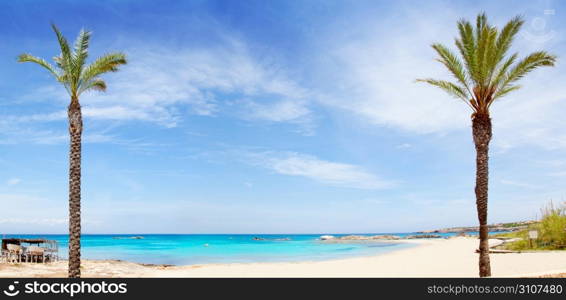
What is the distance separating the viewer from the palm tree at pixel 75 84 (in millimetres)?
18828

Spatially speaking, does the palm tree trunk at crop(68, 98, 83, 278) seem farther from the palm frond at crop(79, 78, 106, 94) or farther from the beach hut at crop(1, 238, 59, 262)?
the beach hut at crop(1, 238, 59, 262)

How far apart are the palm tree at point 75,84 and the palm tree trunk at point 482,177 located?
15621 mm

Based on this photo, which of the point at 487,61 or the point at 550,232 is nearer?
the point at 487,61

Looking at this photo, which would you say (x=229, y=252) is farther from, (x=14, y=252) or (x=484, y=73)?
(x=484, y=73)

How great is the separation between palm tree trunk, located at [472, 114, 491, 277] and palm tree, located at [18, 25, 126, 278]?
615 inches

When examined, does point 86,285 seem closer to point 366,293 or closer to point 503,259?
point 366,293

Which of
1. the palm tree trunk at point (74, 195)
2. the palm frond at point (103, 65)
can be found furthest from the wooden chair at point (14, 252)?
the palm frond at point (103, 65)

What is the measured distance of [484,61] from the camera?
18250mm

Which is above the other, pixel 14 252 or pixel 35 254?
pixel 14 252

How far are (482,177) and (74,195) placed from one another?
16.7 m

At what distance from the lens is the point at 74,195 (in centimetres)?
1877

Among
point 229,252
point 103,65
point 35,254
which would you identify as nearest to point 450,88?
point 103,65

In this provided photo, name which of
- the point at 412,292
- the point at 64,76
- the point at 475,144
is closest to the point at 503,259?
the point at 475,144

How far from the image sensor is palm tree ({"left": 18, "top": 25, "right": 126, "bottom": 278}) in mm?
18828
